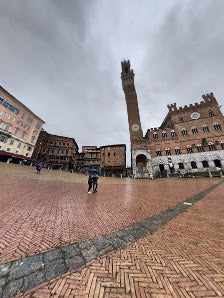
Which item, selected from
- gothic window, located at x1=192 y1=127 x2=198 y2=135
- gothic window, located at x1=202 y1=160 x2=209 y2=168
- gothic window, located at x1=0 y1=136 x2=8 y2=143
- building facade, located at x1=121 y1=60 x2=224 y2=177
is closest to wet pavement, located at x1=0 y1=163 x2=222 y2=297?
building facade, located at x1=121 y1=60 x2=224 y2=177

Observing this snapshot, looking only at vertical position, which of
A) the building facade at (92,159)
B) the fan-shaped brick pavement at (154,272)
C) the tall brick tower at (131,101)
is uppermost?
the tall brick tower at (131,101)

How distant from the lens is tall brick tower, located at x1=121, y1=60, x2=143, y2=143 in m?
30.5

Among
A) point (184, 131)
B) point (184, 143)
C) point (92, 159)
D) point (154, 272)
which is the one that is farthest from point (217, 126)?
point (92, 159)

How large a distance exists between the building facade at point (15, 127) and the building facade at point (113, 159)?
21707 mm

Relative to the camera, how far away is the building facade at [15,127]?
84.7 ft

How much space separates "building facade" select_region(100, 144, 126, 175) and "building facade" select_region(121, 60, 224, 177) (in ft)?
30.8

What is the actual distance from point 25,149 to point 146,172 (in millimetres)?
31913

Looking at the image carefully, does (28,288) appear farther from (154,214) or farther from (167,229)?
(154,214)

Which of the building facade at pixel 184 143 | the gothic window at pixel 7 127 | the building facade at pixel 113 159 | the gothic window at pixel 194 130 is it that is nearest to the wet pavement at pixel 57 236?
the building facade at pixel 184 143

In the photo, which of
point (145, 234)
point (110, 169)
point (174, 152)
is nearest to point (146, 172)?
point (174, 152)

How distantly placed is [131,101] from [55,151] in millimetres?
32494

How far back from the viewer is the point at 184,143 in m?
26.5

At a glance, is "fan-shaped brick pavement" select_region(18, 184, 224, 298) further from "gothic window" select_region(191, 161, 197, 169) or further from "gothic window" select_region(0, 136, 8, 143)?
"gothic window" select_region(0, 136, 8, 143)

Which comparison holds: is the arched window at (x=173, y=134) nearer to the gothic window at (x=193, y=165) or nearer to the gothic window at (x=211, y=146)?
the gothic window at (x=211, y=146)
